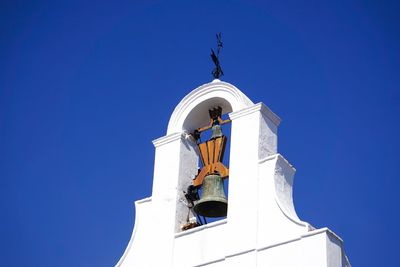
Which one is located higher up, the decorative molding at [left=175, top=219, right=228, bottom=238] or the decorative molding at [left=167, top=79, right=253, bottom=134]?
the decorative molding at [left=167, top=79, right=253, bottom=134]

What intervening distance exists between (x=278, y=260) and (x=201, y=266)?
1604 mm

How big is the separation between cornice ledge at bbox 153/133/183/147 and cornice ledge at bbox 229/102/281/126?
120cm

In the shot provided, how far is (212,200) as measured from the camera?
69.5 feet

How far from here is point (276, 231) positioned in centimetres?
1950

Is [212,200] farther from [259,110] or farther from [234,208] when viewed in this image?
[259,110]

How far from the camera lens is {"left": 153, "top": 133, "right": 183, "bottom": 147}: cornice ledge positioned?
22062 mm

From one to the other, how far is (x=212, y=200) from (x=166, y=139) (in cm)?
174

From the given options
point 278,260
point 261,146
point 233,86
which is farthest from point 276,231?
point 233,86

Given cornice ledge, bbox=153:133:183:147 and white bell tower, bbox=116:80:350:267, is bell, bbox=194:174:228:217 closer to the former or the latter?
white bell tower, bbox=116:80:350:267

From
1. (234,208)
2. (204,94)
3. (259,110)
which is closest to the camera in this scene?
(234,208)

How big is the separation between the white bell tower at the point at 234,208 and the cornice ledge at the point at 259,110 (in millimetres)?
18

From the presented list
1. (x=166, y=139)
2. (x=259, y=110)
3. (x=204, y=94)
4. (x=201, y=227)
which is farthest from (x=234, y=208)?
(x=204, y=94)

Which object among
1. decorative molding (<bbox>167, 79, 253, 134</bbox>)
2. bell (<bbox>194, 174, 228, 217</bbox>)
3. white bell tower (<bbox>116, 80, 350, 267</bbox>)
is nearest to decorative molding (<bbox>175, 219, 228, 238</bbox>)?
white bell tower (<bbox>116, 80, 350, 267</bbox>)

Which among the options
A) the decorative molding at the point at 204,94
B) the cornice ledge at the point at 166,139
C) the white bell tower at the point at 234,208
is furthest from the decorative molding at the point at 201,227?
the decorative molding at the point at 204,94
